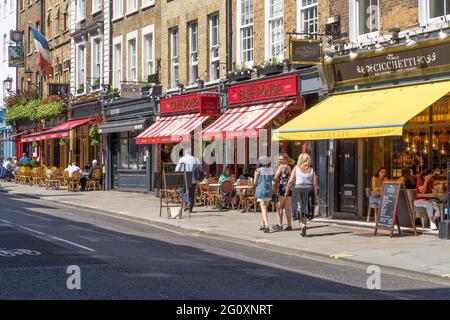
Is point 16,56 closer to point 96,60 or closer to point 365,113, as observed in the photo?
point 96,60

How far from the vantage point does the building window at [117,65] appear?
115 feet

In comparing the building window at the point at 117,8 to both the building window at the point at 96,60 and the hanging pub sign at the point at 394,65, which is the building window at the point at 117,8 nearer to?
the building window at the point at 96,60

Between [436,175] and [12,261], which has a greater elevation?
[436,175]

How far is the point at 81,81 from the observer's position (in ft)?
133

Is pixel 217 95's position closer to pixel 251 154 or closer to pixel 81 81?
pixel 251 154

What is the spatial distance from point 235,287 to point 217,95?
17206 millimetres

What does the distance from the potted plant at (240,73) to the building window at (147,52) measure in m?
7.76

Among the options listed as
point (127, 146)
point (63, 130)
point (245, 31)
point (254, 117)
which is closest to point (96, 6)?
point (63, 130)

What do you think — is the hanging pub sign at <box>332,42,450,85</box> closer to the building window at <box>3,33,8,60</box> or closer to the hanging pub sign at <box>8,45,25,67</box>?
the hanging pub sign at <box>8,45,25,67</box>

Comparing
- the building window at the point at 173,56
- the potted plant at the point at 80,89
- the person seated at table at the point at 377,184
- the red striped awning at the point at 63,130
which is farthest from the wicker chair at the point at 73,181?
the person seated at table at the point at 377,184

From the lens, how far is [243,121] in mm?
23219

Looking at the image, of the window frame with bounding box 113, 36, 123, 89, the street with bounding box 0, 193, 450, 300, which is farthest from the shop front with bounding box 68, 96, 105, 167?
the street with bounding box 0, 193, 450, 300

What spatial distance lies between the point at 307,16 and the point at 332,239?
27.5 feet
